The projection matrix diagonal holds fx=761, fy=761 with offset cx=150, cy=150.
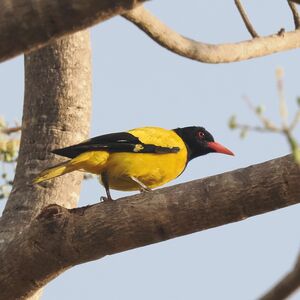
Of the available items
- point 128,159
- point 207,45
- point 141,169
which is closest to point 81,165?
point 128,159

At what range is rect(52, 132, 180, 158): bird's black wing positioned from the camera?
511 cm

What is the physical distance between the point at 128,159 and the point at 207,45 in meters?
1.09

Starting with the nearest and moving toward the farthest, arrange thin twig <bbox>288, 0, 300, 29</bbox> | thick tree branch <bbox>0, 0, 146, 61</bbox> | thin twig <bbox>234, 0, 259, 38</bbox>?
1. thick tree branch <bbox>0, 0, 146, 61</bbox>
2. thin twig <bbox>234, 0, 259, 38</bbox>
3. thin twig <bbox>288, 0, 300, 29</bbox>

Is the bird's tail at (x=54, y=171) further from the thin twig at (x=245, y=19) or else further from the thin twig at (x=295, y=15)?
the thin twig at (x=295, y=15)

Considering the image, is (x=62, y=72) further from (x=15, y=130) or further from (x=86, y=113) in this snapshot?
(x=15, y=130)

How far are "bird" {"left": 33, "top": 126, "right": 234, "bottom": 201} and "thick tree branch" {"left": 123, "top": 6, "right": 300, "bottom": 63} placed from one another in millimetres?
696

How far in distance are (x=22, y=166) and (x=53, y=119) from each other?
0.41 m

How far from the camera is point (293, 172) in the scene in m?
3.43

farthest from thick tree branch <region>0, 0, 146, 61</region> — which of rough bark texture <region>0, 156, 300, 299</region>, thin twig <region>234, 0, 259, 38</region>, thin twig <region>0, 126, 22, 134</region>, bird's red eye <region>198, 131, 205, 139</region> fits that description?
bird's red eye <region>198, 131, 205, 139</region>

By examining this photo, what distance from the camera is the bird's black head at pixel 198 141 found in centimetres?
672

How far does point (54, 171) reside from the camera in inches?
196

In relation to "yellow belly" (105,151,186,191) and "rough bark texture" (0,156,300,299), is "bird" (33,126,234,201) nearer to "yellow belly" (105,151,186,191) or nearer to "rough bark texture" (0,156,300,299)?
"yellow belly" (105,151,186,191)

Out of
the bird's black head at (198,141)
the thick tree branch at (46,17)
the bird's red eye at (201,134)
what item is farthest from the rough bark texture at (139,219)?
the bird's red eye at (201,134)

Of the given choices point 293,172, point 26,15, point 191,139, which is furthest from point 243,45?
point 26,15
